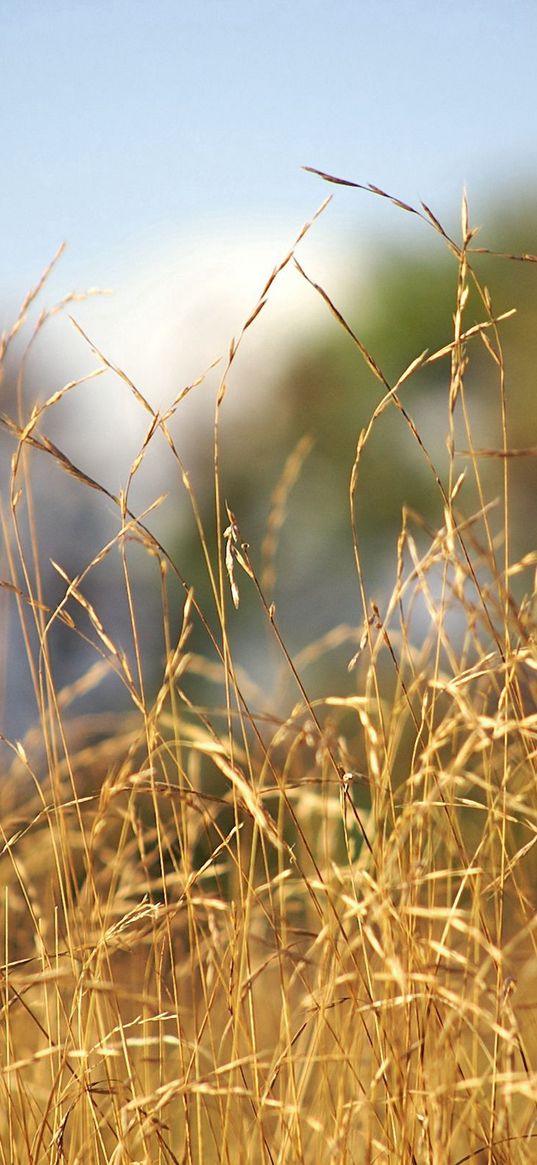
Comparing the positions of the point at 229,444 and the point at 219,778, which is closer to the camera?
the point at 219,778

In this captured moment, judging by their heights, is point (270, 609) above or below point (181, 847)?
above

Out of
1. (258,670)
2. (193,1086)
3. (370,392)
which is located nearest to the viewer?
(193,1086)

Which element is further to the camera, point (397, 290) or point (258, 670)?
point (397, 290)

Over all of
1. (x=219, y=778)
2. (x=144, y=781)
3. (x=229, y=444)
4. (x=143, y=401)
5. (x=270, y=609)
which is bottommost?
(x=219, y=778)

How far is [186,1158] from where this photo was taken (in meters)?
1.14

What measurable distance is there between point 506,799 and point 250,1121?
1.88ft

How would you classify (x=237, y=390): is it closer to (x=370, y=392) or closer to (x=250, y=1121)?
(x=370, y=392)

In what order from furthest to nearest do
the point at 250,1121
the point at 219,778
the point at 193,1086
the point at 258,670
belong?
the point at 258,670 < the point at 219,778 < the point at 250,1121 < the point at 193,1086

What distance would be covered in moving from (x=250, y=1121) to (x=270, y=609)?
638 millimetres

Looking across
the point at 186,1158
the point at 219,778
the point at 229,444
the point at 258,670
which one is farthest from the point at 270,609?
the point at 229,444

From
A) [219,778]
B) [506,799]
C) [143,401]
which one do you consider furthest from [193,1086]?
[219,778]

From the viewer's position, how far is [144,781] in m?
1.13

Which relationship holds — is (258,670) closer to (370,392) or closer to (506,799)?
(370,392)

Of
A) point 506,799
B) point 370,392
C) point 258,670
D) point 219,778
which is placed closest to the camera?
point 506,799
